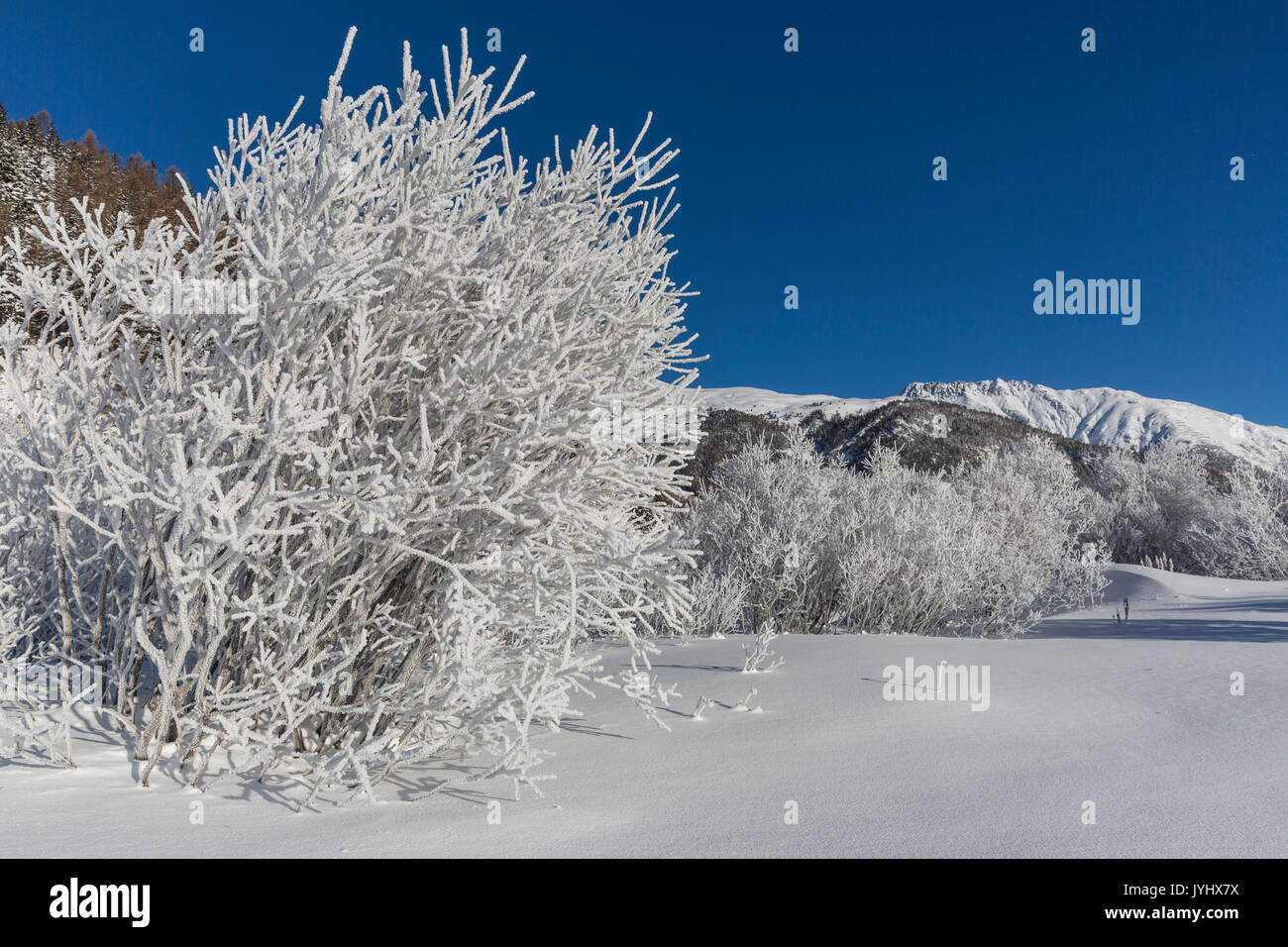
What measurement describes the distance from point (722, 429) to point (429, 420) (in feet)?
101

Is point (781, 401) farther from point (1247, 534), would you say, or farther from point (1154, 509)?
point (1247, 534)

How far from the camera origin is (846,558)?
8531 millimetres

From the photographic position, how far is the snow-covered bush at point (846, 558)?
8453 mm

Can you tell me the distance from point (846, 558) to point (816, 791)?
6.44 meters

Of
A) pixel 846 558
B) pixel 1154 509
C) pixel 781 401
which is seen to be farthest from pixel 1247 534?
pixel 781 401

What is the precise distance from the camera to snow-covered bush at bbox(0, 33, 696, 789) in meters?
2.19

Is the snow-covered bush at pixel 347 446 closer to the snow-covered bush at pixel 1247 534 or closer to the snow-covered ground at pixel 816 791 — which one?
the snow-covered ground at pixel 816 791

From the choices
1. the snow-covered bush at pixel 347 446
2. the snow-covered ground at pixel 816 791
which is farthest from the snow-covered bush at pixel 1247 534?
the snow-covered bush at pixel 347 446

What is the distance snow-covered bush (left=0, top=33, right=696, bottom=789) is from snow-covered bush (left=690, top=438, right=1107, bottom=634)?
16.0 feet

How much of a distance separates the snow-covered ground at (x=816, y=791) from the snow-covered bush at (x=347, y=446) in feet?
0.65

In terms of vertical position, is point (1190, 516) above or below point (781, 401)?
below

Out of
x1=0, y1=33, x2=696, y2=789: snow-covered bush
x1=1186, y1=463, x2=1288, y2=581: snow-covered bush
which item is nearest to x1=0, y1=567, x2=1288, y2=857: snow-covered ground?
x1=0, y1=33, x2=696, y2=789: snow-covered bush

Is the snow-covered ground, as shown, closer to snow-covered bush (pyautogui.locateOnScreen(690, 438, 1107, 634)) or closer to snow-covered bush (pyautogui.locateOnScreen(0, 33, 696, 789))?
snow-covered bush (pyautogui.locateOnScreen(0, 33, 696, 789))

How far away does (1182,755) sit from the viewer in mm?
2596
